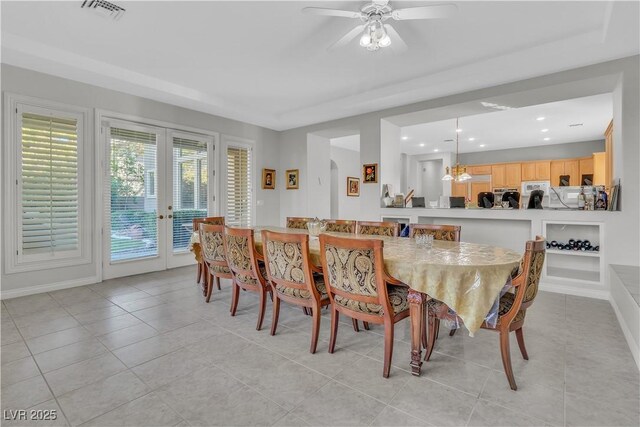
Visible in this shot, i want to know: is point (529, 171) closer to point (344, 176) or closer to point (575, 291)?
point (344, 176)

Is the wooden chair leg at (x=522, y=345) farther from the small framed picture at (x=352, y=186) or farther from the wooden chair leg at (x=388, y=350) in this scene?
the small framed picture at (x=352, y=186)

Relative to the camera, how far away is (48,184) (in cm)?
371

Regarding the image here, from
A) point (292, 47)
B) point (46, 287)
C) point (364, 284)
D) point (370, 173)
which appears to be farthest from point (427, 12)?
point (46, 287)

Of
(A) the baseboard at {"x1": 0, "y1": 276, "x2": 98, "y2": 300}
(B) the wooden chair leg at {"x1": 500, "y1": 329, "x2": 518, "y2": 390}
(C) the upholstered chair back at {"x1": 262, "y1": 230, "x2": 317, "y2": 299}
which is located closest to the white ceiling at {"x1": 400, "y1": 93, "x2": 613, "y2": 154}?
(B) the wooden chair leg at {"x1": 500, "y1": 329, "x2": 518, "y2": 390}

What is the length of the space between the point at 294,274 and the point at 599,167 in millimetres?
8111

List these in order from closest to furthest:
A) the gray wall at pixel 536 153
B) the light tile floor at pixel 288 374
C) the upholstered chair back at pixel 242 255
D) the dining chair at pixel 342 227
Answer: the light tile floor at pixel 288 374
the upholstered chair back at pixel 242 255
the dining chair at pixel 342 227
the gray wall at pixel 536 153

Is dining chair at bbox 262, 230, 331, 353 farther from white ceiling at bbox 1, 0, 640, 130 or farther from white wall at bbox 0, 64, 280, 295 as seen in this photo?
white wall at bbox 0, 64, 280, 295

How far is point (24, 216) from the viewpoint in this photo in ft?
11.7

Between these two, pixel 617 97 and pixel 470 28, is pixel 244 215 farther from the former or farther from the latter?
pixel 617 97

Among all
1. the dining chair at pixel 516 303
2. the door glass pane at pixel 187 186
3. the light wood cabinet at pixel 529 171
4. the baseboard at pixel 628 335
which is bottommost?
the baseboard at pixel 628 335

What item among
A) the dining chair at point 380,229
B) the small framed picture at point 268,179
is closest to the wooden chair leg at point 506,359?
the dining chair at point 380,229

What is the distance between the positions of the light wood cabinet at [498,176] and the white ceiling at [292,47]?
5504 millimetres

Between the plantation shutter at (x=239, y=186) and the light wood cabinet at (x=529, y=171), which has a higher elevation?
the light wood cabinet at (x=529, y=171)

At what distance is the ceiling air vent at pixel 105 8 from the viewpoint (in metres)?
2.57
